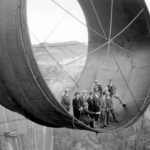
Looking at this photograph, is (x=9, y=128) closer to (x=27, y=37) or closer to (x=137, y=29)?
(x=137, y=29)

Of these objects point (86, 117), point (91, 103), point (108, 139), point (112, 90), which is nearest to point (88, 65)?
point (112, 90)

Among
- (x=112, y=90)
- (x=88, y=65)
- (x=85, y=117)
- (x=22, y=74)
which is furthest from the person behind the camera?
(x=88, y=65)

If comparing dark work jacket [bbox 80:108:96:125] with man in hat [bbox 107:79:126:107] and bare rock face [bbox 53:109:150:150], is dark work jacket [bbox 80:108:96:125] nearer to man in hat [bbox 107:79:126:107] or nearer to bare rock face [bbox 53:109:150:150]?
man in hat [bbox 107:79:126:107]

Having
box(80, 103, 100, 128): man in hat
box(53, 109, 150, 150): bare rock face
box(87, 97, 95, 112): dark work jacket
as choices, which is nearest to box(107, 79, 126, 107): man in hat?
box(87, 97, 95, 112): dark work jacket

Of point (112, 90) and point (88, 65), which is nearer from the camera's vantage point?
point (112, 90)

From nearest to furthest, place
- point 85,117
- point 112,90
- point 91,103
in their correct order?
1. point 85,117
2. point 91,103
3. point 112,90

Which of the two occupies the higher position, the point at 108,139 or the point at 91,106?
the point at 91,106

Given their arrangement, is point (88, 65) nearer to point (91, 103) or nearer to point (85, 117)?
point (91, 103)

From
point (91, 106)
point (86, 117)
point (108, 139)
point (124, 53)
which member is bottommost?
point (108, 139)

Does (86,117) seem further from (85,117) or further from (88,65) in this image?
(88,65)
